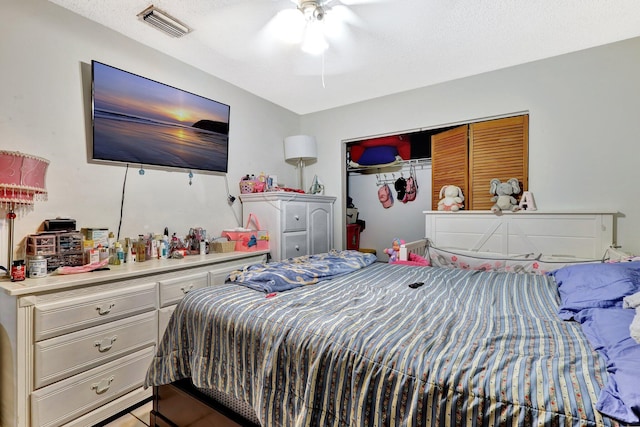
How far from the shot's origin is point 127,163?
7.49 ft

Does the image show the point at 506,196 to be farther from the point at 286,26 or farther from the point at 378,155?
the point at 286,26

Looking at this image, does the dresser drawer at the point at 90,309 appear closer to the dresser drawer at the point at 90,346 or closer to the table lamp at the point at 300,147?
the dresser drawer at the point at 90,346

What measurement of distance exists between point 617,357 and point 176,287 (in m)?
2.16

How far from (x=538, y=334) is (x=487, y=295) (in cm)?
52

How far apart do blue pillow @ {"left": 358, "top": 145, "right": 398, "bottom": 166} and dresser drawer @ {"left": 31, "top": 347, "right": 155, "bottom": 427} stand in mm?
3667

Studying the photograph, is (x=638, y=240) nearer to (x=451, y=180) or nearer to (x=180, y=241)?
(x=451, y=180)

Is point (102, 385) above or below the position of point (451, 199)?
below

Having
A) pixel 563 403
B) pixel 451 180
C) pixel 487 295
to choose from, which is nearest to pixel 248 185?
pixel 451 180

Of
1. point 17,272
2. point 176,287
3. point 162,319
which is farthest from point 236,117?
point 17,272

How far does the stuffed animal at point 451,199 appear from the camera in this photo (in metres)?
3.07

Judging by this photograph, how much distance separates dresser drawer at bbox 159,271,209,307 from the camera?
78.5 inches

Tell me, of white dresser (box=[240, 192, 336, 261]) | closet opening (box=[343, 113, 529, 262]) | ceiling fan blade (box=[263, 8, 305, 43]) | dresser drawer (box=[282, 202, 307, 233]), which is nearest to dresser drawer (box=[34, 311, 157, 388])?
white dresser (box=[240, 192, 336, 261])

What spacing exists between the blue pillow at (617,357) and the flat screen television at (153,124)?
2706 millimetres

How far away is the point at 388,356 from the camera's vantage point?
36.1 inches
